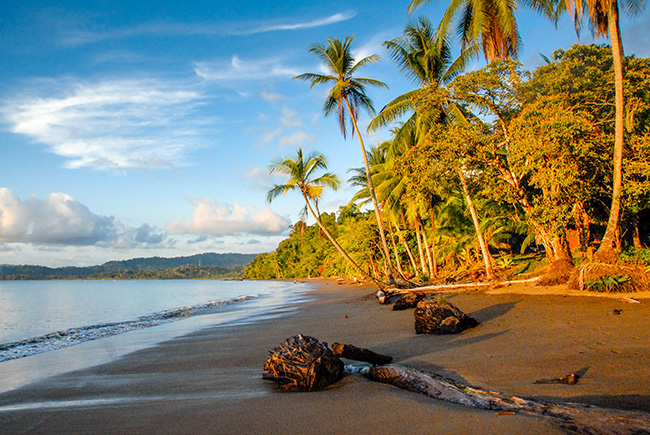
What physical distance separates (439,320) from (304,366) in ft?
11.8

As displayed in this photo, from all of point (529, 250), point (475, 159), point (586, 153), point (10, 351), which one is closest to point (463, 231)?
point (529, 250)

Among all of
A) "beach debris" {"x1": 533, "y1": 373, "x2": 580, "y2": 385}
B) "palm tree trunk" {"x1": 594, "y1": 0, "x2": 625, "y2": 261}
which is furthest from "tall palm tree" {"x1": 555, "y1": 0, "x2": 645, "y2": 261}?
"beach debris" {"x1": 533, "y1": 373, "x2": 580, "y2": 385}

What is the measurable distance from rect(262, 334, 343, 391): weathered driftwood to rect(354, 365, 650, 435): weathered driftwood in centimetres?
51

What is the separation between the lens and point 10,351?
895cm

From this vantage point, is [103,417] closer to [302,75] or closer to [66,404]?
[66,404]

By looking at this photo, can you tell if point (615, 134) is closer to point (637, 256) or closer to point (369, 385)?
point (637, 256)

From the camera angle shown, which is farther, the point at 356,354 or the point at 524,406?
the point at 356,354

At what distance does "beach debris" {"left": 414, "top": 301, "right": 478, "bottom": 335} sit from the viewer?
6.61 meters

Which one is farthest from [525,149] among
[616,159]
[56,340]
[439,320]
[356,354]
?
[56,340]

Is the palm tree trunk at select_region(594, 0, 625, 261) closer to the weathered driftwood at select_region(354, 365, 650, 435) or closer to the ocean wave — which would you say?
the weathered driftwood at select_region(354, 365, 650, 435)

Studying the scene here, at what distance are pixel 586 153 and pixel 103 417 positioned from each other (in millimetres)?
11930

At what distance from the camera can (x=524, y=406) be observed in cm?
289

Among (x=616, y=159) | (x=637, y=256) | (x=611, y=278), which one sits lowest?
(x=611, y=278)

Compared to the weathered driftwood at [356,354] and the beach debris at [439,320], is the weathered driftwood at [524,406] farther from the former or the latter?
the beach debris at [439,320]
